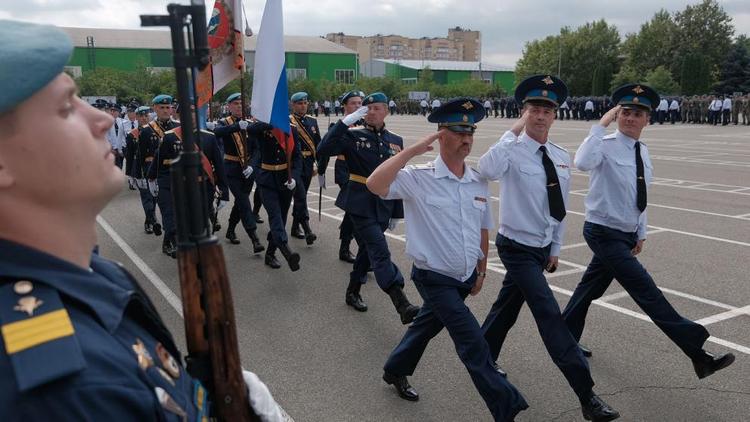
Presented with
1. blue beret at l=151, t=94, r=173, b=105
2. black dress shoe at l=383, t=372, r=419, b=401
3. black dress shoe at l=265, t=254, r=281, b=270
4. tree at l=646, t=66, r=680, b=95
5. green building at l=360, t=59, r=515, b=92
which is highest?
green building at l=360, t=59, r=515, b=92

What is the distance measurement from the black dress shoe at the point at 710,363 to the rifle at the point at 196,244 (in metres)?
3.85

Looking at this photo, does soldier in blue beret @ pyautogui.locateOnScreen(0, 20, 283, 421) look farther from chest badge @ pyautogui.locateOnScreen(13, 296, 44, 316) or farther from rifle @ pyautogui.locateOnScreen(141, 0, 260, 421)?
rifle @ pyautogui.locateOnScreen(141, 0, 260, 421)

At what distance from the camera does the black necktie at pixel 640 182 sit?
4949 mm

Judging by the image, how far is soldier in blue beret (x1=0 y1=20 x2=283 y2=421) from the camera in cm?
114

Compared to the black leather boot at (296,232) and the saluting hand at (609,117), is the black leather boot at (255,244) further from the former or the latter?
the saluting hand at (609,117)

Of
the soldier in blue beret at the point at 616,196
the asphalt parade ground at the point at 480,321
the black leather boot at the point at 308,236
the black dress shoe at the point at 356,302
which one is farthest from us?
the black leather boot at the point at 308,236

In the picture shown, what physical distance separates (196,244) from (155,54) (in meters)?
81.6

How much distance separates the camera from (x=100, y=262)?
1.54m

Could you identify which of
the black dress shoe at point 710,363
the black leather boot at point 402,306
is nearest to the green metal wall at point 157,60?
the black leather boot at point 402,306

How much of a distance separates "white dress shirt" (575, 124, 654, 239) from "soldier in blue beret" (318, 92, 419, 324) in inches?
70.7

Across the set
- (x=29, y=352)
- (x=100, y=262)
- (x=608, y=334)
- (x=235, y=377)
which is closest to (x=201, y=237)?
(x=100, y=262)

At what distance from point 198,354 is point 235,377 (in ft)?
0.38

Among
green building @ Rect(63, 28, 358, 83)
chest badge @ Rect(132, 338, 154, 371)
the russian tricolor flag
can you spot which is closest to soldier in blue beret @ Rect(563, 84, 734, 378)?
the russian tricolor flag

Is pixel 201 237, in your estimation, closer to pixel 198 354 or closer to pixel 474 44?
pixel 198 354
